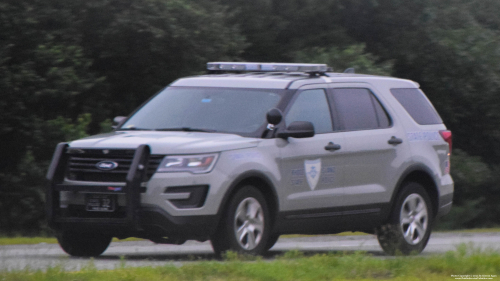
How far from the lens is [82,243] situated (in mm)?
9328

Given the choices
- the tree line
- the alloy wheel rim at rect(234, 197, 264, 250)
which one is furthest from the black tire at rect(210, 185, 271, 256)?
the tree line

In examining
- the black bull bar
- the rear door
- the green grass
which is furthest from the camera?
the rear door

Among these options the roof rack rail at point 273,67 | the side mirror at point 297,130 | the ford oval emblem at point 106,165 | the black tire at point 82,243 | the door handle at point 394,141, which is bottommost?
the black tire at point 82,243

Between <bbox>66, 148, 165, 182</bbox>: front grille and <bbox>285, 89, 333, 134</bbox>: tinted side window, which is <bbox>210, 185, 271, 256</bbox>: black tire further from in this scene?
<bbox>285, 89, 333, 134</bbox>: tinted side window

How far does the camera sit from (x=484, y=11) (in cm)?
2697

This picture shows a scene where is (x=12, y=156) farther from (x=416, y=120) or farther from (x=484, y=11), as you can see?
(x=484, y=11)

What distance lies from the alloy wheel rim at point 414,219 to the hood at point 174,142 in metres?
2.41

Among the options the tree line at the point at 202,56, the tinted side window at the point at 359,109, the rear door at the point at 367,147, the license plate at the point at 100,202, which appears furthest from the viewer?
the tree line at the point at 202,56

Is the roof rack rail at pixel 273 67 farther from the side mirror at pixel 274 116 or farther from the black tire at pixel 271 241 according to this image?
the black tire at pixel 271 241

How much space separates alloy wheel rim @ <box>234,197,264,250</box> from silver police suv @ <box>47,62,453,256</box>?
0.01 metres

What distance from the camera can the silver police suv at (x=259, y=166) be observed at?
333 inches

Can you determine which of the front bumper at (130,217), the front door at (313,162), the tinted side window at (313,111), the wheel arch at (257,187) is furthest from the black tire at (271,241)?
the front bumper at (130,217)

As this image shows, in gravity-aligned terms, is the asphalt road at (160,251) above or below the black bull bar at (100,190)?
below

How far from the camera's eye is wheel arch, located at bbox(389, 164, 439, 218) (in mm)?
10547
